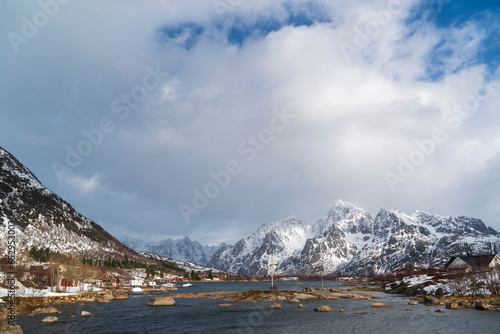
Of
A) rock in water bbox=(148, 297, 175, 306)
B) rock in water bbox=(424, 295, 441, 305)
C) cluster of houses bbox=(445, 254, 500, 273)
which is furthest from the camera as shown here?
cluster of houses bbox=(445, 254, 500, 273)

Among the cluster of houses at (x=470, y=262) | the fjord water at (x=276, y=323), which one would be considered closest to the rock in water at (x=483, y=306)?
the fjord water at (x=276, y=323)

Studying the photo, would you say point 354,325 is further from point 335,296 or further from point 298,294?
point 335,296

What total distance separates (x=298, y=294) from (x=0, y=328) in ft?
290

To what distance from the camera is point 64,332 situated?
4916 centimetres

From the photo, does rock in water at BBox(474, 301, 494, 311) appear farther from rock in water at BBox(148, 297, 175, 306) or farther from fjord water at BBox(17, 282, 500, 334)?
rock in water at BBox(148, 297, 175, 306)

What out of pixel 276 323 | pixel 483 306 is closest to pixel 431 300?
pixel 483 306

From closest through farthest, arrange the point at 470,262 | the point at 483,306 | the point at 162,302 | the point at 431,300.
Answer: the point at 483,306, the point at 431,300, the point at 162,302, the point at 470,262

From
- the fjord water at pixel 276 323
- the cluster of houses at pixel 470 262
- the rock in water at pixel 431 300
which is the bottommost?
the rock in water at pixel 431 300

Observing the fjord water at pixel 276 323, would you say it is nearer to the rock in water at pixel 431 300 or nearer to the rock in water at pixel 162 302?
the rock in water at pixel 431 300

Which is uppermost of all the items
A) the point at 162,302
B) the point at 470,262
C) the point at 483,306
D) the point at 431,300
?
the point at 470,262

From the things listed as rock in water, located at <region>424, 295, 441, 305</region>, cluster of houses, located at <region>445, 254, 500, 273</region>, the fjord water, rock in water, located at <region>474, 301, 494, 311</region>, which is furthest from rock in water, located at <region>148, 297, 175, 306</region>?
cluster of houses, located at <region>445, 254, 500, 273</region>

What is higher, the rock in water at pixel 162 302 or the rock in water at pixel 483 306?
the rock in water at pixel 162 302

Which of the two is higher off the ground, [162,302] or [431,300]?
[162,302]

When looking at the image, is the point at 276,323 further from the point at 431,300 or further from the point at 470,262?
the point at 470,262
